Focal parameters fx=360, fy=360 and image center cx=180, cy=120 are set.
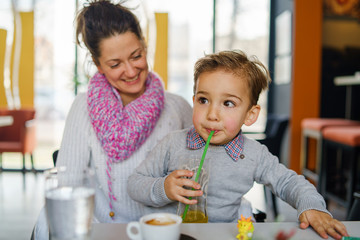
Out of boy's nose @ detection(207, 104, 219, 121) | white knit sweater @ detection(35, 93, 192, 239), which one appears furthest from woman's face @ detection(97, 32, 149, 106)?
boy's nose @ detection(207, 104, 219, 121)

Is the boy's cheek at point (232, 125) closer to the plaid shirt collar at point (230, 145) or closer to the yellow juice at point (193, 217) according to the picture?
the plaid shirt collar at point (230, 145)

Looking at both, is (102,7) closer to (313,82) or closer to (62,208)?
(62,208)

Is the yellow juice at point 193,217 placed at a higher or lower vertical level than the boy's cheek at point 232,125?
lower

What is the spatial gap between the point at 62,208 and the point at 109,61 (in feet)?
3.13

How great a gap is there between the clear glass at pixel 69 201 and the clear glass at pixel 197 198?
31 centimetres

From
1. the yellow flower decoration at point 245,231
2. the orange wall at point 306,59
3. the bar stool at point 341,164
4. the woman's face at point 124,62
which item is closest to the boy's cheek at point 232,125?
the yellow flower decoration at point 245,231

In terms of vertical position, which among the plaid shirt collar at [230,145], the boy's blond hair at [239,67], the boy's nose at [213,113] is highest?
the boy's blond hair at [239,67]

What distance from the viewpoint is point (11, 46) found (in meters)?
5.27

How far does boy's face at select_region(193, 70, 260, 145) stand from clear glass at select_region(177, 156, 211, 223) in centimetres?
23

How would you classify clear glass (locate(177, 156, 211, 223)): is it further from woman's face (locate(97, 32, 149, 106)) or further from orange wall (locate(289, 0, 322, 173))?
orange wall (locate(289, 0, 322, 173))

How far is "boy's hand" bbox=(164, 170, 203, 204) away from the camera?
0.83 m

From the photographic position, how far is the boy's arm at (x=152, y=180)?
39.7 inches

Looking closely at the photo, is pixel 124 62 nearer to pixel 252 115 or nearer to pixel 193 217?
pixel 252 115

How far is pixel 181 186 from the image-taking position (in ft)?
2.90
